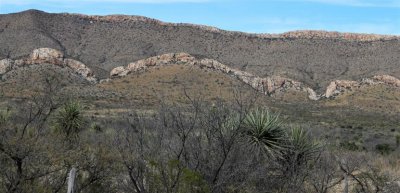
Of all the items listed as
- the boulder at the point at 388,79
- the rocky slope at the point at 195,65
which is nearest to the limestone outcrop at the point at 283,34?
the boulder at the point at 388,79

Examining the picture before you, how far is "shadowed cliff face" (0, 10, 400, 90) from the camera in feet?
270

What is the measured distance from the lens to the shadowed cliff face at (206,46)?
Result: 82.4 metres

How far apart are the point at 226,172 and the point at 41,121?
637cm

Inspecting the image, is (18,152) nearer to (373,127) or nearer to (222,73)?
(373,127)

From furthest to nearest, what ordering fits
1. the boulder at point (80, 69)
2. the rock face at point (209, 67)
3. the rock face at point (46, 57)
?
the boulder at point (80, 69) < the rock face at point (209, 67) < the rock face at point (46, 57)

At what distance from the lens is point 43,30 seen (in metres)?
92.9

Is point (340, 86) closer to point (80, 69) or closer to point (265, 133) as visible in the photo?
point (80, 69)

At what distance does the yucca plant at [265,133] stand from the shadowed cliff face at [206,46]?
212ft

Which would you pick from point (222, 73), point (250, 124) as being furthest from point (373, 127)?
point (250, 124)

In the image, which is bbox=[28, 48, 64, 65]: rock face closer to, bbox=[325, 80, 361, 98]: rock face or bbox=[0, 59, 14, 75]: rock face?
bbox=[0, 59, 14, 75]: rock face

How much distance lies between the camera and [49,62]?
2694 inches

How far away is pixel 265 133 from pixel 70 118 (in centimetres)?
1169

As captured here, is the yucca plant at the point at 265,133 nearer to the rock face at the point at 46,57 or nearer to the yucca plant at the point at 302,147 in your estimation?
the yucca plant at the point at 302,147

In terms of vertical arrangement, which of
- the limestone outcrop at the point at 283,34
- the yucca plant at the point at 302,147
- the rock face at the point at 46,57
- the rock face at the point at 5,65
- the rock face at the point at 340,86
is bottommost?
the rock face at the point at 340,86
